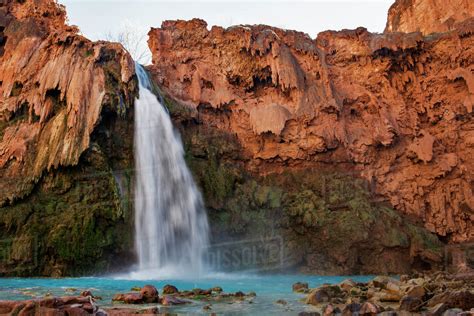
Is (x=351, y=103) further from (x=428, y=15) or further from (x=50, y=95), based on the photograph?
(x=50, y=95)

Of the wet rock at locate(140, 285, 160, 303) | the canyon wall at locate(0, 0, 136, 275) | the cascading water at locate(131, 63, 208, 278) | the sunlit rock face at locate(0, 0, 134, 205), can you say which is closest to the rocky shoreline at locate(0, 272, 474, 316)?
the wet rock at locate(140, 285, 160, 303)

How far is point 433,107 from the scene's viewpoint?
22344 mm

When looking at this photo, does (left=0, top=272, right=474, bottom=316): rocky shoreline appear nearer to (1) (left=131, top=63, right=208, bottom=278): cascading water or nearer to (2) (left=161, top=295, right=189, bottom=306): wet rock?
(2) (left=161, top=295, right=189, bottom=306): wet rock

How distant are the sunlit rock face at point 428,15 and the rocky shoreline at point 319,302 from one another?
20135mm

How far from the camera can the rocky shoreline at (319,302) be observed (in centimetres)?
585

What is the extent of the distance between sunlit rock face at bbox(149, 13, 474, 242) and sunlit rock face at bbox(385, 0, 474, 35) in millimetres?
4591

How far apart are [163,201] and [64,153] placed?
4.40 meters

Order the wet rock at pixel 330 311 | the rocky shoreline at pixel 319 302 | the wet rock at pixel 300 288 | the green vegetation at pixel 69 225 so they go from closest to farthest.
Result: the rocky shoreline at pixel 319 302 → the wet rock at pixel 330 311 → the wet rock at pixel 300 288 → the green vegetation at pixel 69 225

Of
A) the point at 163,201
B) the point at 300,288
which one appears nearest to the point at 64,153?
the point at 163,201

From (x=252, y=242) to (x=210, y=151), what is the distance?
15.6 feet

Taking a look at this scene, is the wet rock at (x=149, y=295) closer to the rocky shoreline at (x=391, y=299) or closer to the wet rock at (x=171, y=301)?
the wet rock at (x=171, y=301)

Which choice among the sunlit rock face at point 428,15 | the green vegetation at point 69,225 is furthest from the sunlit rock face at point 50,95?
the sunlit rock face at point 428,15

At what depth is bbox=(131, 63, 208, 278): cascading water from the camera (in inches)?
667

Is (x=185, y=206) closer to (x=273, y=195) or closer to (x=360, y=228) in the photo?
(x=273, y=195)
